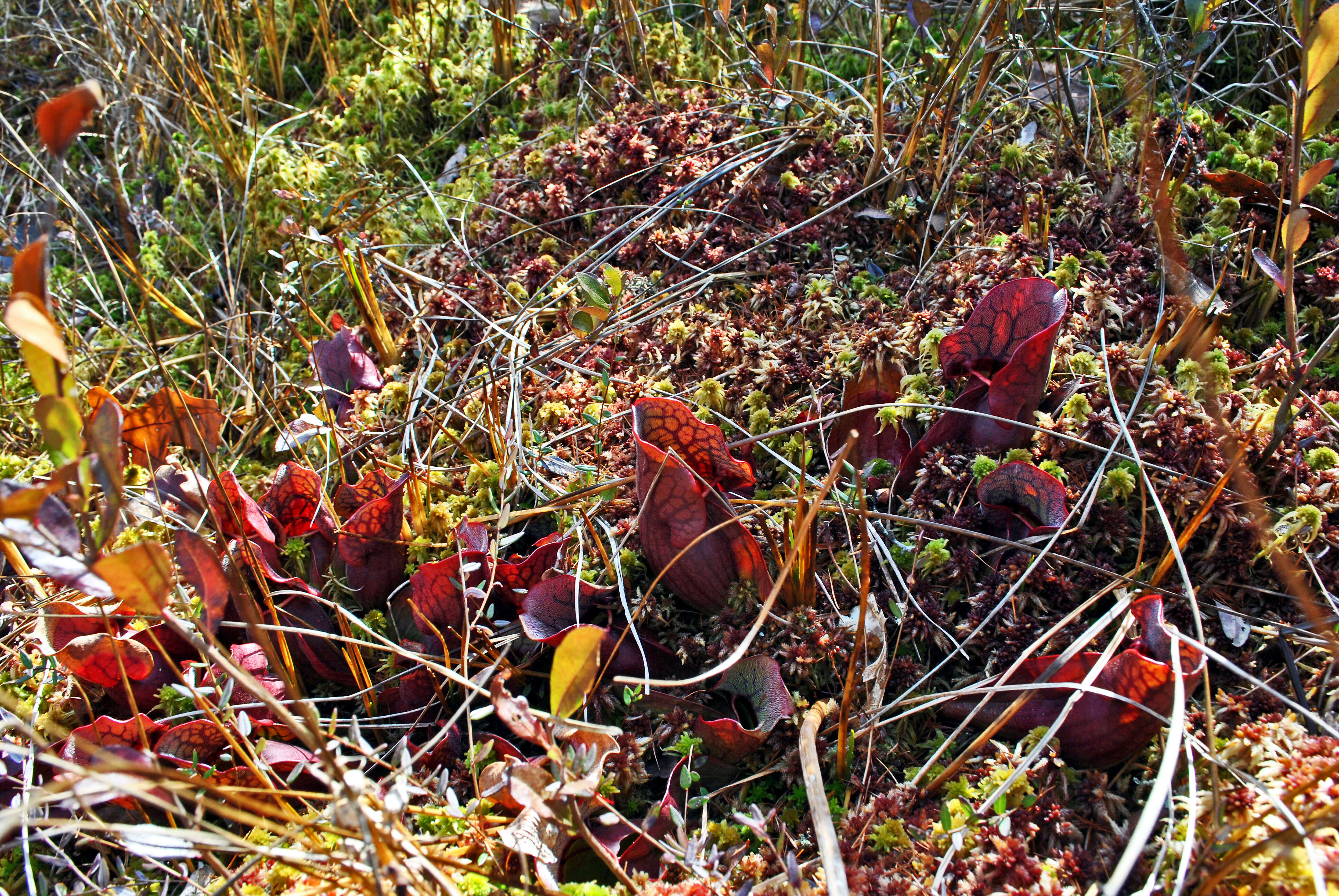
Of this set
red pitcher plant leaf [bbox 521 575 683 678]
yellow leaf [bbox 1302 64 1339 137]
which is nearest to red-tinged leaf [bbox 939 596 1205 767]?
red pitcher plant leaf [bbox 521 575 683 678]

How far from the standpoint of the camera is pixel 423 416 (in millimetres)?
2188

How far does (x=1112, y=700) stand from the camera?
1.34 metres

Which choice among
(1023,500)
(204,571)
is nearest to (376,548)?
(204,571)

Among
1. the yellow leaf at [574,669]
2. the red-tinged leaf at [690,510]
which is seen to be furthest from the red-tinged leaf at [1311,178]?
the yellow leaf at [574,669]

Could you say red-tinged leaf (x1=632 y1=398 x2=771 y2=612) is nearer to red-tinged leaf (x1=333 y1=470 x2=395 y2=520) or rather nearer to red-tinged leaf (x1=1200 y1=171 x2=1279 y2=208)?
red-tinged leaf (x1=333 y1=470 x2=395 y2=520)

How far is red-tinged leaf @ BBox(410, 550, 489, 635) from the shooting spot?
1.62 meters

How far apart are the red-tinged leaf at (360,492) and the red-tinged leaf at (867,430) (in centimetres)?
103

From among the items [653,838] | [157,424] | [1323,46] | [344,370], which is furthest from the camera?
[344,370]

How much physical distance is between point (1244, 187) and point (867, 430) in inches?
45.1

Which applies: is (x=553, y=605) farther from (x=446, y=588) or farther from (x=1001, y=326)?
(x=1001, y=326)

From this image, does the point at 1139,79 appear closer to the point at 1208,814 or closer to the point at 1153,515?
the point at 1153,515

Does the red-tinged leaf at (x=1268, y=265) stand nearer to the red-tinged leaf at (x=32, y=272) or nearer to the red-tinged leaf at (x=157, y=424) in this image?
the red-tinged leaf at (x=32, y=272)

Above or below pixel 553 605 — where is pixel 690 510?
above

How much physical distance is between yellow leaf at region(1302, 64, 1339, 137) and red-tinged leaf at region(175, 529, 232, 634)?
1.85 m
